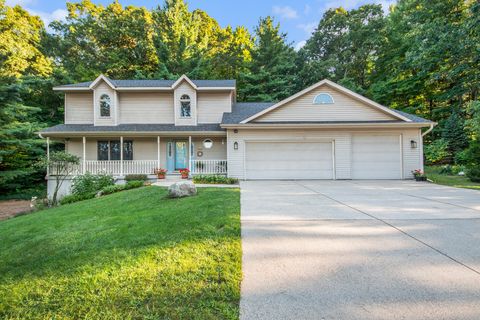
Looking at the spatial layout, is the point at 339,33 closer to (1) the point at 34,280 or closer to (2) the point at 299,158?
(2) the point at 299,158

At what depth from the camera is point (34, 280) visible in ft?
8.52

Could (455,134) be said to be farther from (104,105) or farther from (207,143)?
(104,105)

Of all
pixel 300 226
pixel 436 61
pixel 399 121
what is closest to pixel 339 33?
pixel 436 61

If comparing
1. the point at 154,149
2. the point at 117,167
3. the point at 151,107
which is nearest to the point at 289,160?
the point at 154,149

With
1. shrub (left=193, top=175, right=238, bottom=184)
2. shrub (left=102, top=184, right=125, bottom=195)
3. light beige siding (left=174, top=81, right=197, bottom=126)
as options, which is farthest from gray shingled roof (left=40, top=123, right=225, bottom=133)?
shrub (left=102, top=184, right=125, bottom=195)

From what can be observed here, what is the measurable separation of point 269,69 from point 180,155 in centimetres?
1296

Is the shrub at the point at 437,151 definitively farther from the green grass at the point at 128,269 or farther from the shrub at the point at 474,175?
the green grass at the point at 128,269

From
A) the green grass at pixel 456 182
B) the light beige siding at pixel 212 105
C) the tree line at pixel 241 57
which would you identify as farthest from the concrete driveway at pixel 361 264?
the tree line at pixel 241 57

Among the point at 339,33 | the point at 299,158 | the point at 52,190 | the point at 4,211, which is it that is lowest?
the point at 4,211

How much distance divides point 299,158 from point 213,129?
4744 mm

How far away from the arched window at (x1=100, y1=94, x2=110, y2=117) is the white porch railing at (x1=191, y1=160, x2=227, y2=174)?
5.94 m

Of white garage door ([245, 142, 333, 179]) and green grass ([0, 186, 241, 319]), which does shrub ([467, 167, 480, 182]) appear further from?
green grass ([0, 186, 241, 319])

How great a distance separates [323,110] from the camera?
12367 millimetres

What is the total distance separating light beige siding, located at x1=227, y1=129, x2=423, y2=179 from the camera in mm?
11984
